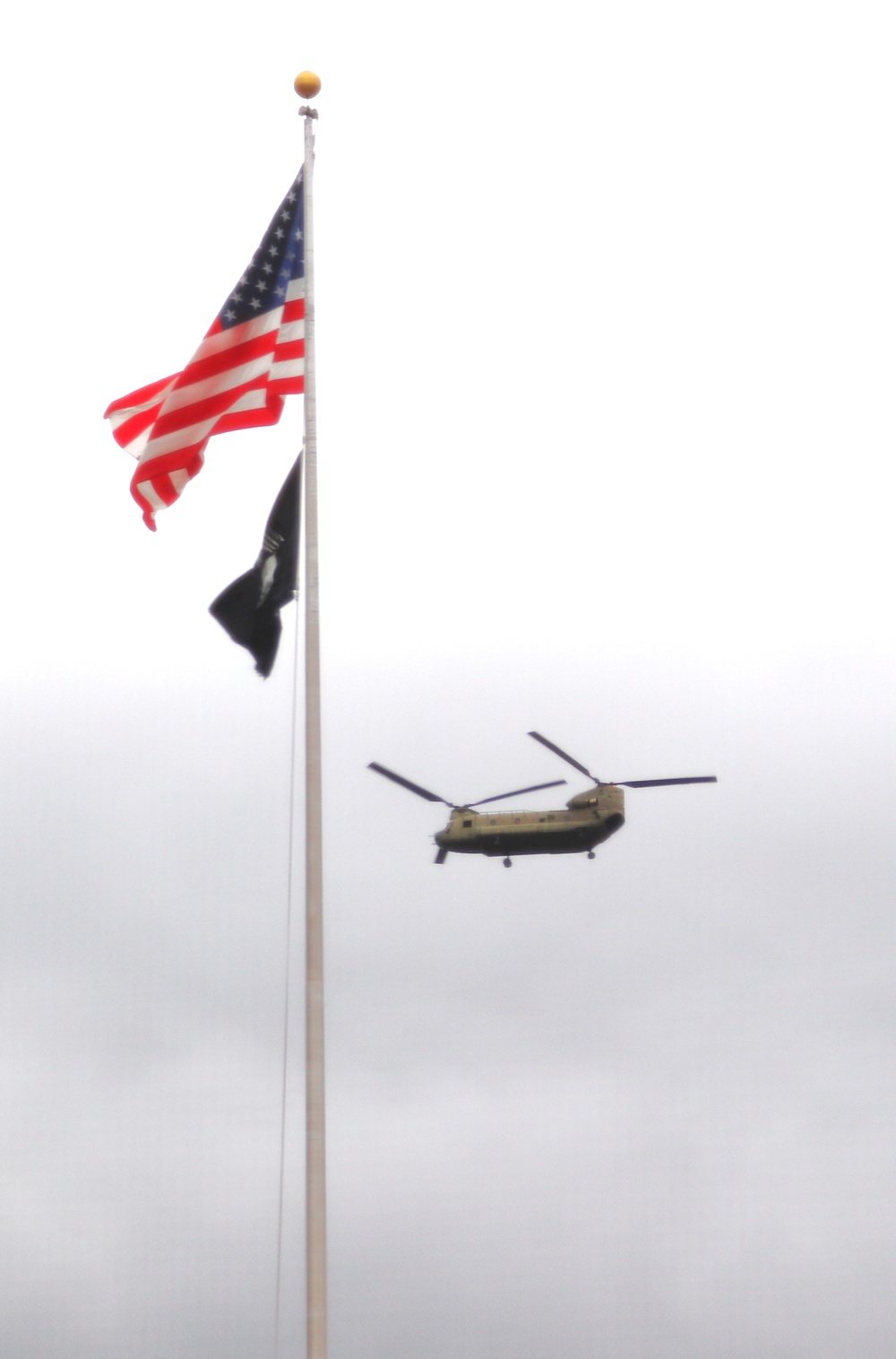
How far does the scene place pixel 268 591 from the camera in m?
19.6

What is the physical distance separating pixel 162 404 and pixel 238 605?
3076 millimetres

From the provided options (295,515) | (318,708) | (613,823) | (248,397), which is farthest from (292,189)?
(613,823)

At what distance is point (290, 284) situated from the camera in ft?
68.1

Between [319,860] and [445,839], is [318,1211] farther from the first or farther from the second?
[445,839]

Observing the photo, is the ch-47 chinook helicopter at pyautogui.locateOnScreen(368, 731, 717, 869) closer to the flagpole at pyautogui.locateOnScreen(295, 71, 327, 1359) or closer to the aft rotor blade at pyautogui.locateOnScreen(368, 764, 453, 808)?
Result: the aft rotor blade at pyautogui.locateOnScreen(368, 764, 453, 808)

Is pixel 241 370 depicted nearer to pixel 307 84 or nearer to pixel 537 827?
pixel 307 84

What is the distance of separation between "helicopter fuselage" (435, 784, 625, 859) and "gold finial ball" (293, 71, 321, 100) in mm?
23745

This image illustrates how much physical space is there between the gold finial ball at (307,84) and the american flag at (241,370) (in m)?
0.97

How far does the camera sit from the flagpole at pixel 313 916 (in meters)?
16.0

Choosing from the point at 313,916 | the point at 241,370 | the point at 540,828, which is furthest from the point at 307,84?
the point at 540,828

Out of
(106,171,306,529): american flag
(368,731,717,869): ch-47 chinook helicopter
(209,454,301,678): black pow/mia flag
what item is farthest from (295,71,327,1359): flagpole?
(368,731,717,869): ch-47 chinook helicopter

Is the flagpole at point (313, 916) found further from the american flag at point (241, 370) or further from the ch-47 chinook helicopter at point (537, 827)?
the ch-47 chinook helicopter at point (537, 827)

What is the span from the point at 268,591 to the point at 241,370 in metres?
2.89

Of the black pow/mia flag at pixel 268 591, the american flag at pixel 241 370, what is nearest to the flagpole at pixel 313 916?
the black pow/mia flag at pixel 268 591
